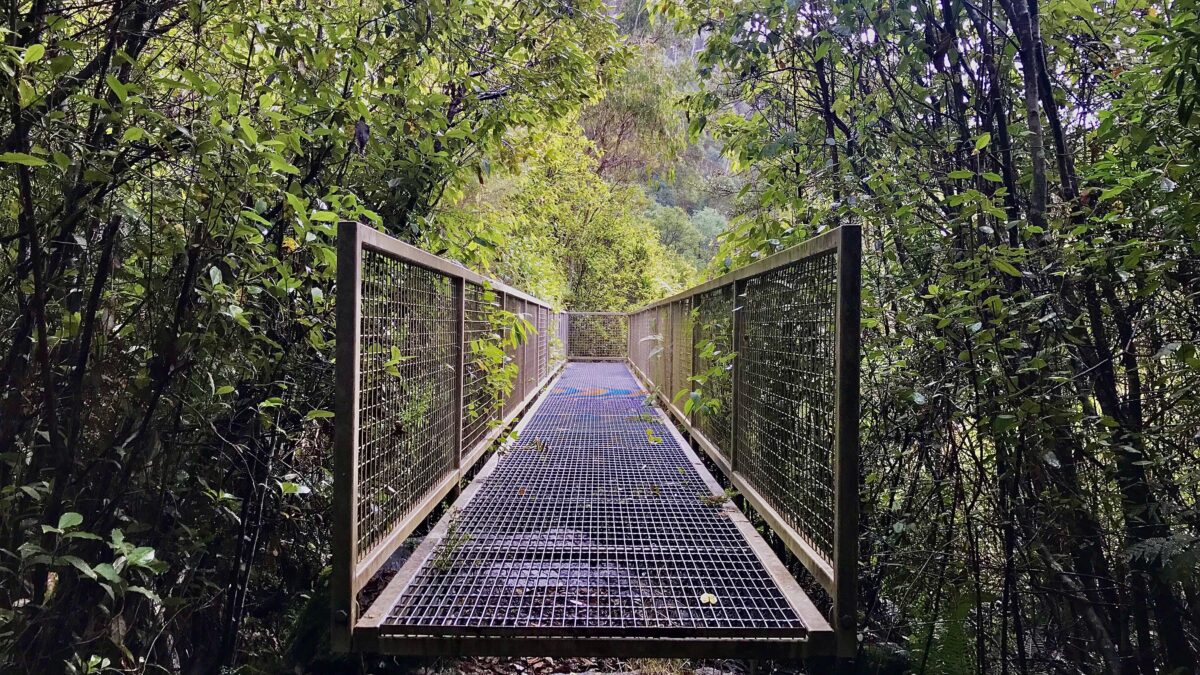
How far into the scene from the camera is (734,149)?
161 inches

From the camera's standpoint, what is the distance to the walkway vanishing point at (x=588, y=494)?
6.43 feet

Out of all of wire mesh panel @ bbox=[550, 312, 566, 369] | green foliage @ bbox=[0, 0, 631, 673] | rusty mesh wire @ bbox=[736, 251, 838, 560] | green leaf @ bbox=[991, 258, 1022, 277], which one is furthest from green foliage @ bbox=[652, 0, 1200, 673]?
wire mesh panel @ bbox=[550, 312, 566, 369]

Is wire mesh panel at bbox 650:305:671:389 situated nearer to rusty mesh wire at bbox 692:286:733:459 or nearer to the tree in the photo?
rusty mesh wire at bbox 692:286:733:459

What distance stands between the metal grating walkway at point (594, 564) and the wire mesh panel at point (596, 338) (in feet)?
33.9

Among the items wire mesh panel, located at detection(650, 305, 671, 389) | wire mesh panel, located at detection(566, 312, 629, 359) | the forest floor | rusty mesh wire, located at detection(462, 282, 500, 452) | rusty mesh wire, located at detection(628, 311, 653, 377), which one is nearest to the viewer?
the forest floor

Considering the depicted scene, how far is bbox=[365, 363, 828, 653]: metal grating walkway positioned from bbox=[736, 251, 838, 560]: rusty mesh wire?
287mm

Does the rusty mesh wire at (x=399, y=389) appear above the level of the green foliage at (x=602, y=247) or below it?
below

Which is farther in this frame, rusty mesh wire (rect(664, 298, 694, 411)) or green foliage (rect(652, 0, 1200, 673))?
rusty mesh wire (rect(664, 298, 694, 411))

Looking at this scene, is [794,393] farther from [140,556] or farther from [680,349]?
[680,349]

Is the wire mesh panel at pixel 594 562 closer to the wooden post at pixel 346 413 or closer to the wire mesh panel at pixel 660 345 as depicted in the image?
the wooden post at pixel 346 413

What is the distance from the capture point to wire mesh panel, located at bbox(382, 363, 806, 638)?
81.7 inches

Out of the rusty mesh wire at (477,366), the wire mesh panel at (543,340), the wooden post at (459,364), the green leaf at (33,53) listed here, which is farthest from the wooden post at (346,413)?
the wire mesh panel at (543,340)

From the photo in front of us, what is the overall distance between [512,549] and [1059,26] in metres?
3.12

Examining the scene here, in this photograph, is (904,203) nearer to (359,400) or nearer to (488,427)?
(359,400)
